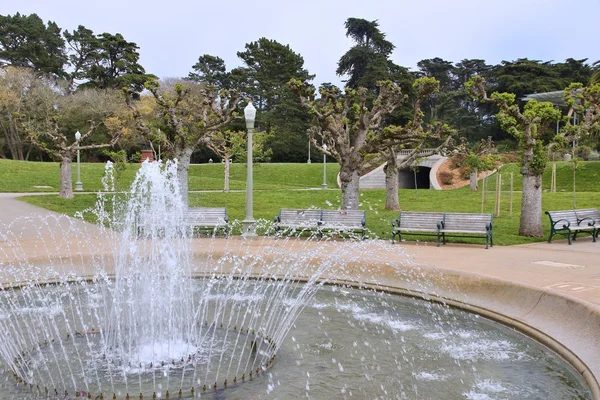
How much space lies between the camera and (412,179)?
45938mm

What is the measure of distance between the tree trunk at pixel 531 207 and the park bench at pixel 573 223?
1.19ft

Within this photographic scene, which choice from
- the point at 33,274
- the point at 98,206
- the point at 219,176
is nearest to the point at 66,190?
the point at 98,206

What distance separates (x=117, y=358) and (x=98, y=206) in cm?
1552

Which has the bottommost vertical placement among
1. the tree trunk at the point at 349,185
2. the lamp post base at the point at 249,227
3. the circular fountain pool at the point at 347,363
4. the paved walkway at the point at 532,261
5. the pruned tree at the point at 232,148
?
the circular fountain pool at the point at 347,363

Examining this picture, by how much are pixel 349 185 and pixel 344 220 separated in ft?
9.64

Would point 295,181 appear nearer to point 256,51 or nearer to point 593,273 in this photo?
point 256,51

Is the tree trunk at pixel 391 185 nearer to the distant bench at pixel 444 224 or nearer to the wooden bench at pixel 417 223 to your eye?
the distant bench at pixel 444 224

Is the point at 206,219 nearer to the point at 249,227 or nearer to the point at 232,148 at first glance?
the point at 249,227

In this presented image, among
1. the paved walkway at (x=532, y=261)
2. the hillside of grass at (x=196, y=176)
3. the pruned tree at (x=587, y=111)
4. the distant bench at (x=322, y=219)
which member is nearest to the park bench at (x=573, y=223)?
the paved walkway at (x=532, y=261)

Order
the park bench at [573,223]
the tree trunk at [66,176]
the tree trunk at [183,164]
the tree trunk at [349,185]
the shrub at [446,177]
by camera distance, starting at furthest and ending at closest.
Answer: the shrub at [446,177], the tree trunk at [66,176], the tree trunk at [183,164], the tree trunk at [349,185], the park bench at [573,223]

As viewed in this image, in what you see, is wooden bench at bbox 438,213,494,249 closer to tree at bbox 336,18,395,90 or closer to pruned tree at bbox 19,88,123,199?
pruned tree at bbox 19,88,123,199

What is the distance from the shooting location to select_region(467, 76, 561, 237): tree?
13398 millimetres

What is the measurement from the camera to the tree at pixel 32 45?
5256 centimetres

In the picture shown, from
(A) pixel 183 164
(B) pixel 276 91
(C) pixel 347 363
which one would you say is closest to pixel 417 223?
(A) pixel 183 164
